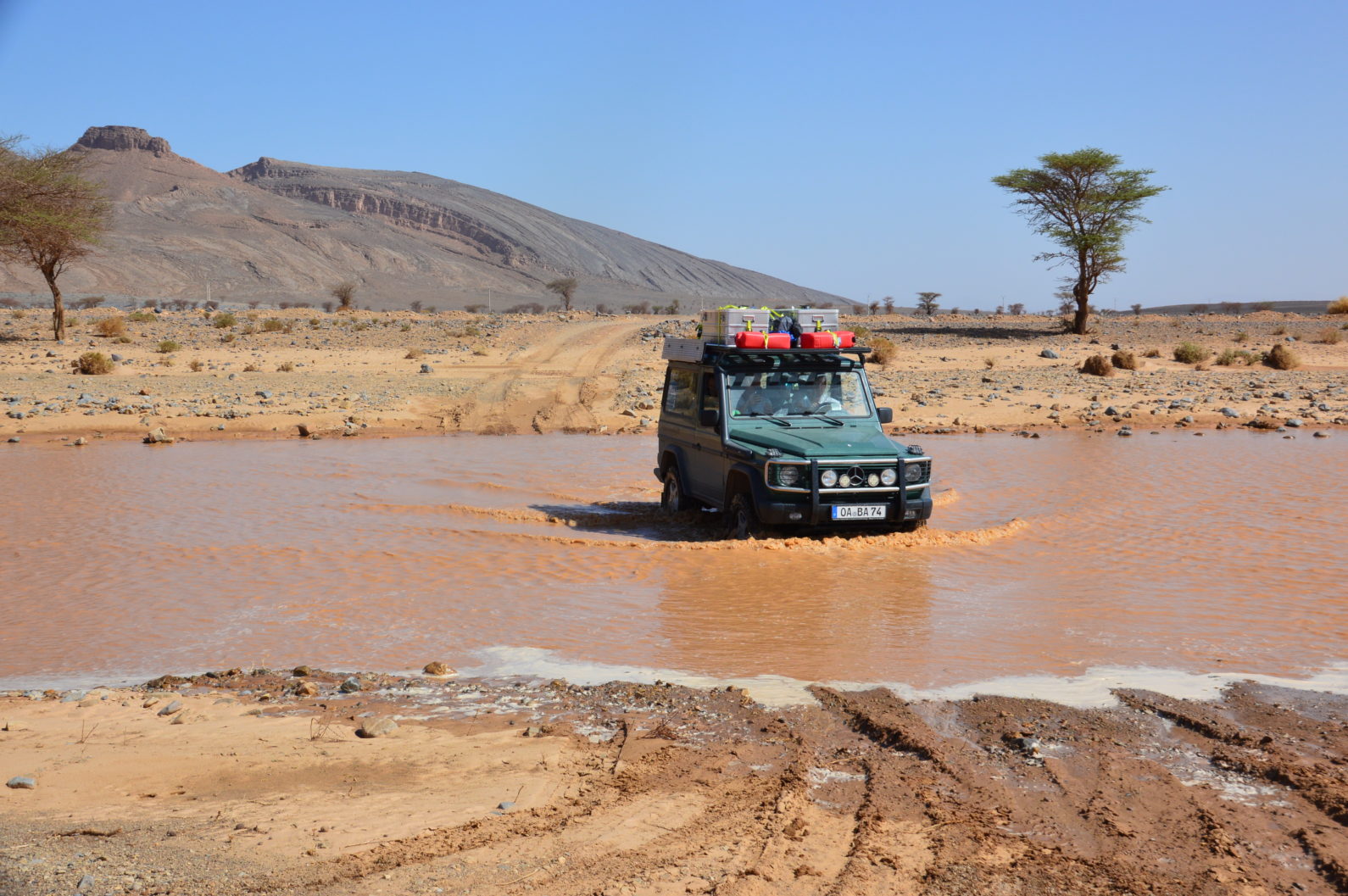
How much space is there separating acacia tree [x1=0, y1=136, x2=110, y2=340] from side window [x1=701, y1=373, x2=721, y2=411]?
89.3ft

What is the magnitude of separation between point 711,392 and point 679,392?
41.9 inches

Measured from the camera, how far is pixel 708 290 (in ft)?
460

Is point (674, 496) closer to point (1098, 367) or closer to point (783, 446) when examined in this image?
point (783, 446)

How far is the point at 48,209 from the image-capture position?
33.9 m

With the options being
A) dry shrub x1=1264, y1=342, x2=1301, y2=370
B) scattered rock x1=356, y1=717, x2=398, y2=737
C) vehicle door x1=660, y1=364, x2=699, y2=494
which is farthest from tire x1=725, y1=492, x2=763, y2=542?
dry shrub x1=1264, y1=342, x2=1301, y2=370

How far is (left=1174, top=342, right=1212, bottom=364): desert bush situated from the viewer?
31328 millimetres

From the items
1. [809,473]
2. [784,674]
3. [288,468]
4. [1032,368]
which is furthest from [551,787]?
[1032,368]

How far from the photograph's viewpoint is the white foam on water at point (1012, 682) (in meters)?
6.53

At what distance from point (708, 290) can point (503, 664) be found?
134535mm

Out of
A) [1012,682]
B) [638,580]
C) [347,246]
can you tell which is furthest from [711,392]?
[347,246]

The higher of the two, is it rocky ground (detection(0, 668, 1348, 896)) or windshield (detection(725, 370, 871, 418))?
windshield (detection(725, 370, 871, 418))

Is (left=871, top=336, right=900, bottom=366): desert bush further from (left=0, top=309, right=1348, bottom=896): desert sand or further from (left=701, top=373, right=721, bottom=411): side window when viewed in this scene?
(left=0, top=309, right=1348, bottom=896): desert sand

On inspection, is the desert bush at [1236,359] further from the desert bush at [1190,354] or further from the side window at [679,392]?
the side window at [679,392]

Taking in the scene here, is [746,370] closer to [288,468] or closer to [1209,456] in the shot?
[288,468]
